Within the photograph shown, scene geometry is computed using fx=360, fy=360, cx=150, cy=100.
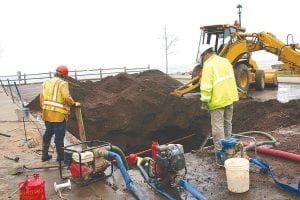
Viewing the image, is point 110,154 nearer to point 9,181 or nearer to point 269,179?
point 9,181

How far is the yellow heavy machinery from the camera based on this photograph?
1364cm

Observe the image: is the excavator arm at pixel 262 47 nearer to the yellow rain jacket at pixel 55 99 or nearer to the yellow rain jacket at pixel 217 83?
the yellow rain jacket at pixel 217 83

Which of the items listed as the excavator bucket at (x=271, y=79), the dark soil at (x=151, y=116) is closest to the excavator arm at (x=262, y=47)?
the dark soil at (x=151, y=116)

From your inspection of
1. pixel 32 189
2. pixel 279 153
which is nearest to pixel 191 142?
pixel 279 153

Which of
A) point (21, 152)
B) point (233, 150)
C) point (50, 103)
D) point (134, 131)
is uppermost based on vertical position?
point (50, 103)

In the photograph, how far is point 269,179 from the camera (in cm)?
582

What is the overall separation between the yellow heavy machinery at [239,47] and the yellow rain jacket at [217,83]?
6.68 metres

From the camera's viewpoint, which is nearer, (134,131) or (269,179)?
(269,179)

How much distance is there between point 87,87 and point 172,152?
11.6 m

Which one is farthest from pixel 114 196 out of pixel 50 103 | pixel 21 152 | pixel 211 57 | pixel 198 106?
pixel 198 106

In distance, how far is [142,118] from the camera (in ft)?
43.2

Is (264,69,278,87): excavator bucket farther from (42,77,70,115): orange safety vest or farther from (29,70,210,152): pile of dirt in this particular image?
(42,77,70,115): orange safety vest

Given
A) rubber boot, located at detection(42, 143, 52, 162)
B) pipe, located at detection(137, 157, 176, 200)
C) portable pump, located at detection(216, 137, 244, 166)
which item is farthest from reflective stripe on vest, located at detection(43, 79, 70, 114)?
portable pump, located at detection(216, 137, 244, 166)

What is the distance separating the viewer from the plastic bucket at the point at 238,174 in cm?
517
